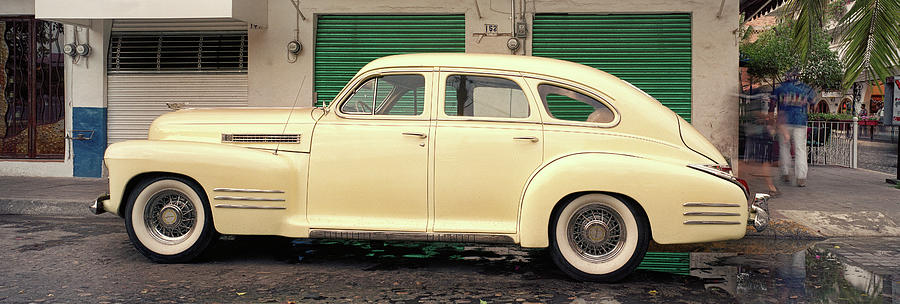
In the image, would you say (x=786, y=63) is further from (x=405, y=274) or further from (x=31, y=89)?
(x=405, y=274)

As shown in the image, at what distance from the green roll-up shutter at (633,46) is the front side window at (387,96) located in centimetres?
574

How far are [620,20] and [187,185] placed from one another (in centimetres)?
740

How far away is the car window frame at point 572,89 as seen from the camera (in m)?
5.42

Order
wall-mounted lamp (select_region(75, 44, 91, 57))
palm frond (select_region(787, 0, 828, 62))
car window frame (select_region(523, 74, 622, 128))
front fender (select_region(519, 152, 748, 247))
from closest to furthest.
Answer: front fender (select_region(519, 152, 748, 247)), car window frame (select_region(523, 74, 622, 128)), palm frond (select_region(787, 0, 828, 62)), wall-mounted lamp (select_region(75, 44, 91, 57))

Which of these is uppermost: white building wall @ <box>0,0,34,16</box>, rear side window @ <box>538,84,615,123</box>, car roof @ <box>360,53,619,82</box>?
white building wall @ <box>0,0,34,16</box>

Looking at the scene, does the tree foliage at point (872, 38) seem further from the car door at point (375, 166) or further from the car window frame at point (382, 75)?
the car door at point (375, 166)

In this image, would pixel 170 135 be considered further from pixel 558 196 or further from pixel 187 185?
pixel 558 196

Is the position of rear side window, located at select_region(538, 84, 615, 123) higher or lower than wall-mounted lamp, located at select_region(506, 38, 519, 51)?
lower

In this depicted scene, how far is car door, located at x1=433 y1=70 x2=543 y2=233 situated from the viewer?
210 inches

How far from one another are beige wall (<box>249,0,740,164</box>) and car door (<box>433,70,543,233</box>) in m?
5.66

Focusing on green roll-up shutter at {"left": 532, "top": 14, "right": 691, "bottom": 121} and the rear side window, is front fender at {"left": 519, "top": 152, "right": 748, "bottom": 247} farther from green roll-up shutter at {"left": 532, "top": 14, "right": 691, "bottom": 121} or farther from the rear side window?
green roll-up shutter at {"left": 532, "top": 14, "right": 691, "bottom": 121}

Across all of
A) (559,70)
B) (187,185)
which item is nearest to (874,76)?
(559,70)

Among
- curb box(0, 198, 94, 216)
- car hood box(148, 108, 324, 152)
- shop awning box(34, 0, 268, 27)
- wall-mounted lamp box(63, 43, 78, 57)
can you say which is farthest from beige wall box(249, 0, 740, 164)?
car hood box(148, 108, 324, 152)

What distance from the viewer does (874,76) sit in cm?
813
